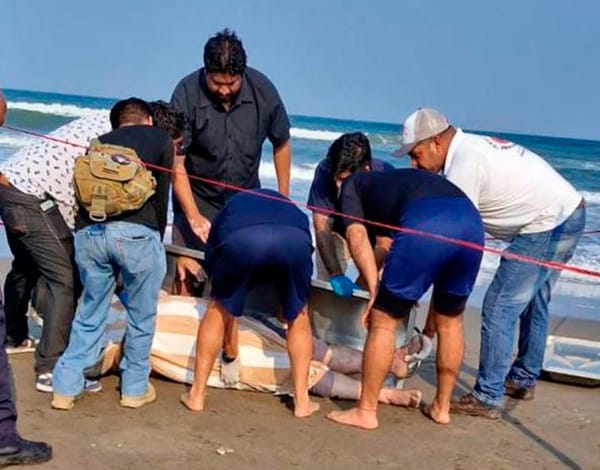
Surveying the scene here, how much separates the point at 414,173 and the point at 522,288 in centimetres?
91

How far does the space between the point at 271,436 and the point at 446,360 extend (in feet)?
3.30

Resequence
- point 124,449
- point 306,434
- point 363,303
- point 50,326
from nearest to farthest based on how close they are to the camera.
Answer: point 124,449 → point 306,434 → point 50,326 → point 363,303

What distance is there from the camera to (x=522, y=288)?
495 centimetres

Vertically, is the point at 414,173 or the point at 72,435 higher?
the point at 414,173

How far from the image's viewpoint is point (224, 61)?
5242 mm

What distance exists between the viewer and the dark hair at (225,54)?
522 cm

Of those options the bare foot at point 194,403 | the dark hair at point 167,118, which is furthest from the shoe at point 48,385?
the dark hair at point 167,118

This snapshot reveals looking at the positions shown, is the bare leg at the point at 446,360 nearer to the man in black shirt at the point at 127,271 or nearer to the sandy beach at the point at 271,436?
the sandy beach at the point at 271,436

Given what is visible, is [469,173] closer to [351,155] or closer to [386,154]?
[351,155]

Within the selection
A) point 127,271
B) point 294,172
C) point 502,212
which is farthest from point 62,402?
point 294,172

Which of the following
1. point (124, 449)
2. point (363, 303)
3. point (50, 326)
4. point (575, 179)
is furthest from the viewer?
point (575, 179)

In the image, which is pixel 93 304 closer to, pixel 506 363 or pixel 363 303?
pixel 363 303

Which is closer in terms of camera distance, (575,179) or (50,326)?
(50,326)

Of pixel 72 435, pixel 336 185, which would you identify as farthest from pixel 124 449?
pixel 336 185
